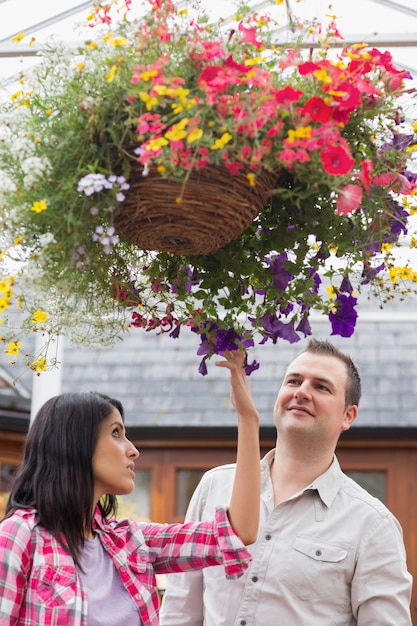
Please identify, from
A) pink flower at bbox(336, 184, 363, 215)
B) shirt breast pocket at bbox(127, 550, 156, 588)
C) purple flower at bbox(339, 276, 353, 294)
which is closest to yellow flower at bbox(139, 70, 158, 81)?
pink flower at bbox(336, 184, 363, 215)

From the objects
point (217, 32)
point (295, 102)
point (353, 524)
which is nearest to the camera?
point (295, 102)

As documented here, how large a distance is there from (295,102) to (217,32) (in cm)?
22

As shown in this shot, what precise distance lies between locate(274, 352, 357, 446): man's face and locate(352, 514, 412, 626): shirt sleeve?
28 cm

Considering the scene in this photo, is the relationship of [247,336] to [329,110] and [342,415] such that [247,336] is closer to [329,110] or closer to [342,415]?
[329,110]

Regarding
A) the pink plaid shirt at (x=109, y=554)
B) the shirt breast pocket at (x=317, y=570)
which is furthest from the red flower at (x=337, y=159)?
the shirt breast pocket at (x=317, y=570)

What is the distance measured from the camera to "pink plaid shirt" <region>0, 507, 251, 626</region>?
1811 mm

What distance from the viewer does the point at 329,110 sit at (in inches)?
63.3

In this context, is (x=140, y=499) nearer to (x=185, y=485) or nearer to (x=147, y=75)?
(x=185, y=485)

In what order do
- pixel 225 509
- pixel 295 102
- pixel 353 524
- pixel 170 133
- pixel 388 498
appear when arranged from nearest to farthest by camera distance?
pixel 170 133, pixel 295 102, pixel 225 509, pixel 353 524, pixel 388 498

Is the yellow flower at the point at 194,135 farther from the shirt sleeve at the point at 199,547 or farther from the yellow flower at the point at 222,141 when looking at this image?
the shirt sleeve at the point at 199,547

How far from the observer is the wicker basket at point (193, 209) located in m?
1.65

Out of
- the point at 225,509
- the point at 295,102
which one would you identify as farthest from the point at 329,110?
the point at 225,509

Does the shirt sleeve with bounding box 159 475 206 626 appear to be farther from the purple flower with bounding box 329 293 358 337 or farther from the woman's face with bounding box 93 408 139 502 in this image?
the purple flower with bounding box 329 293 358 337

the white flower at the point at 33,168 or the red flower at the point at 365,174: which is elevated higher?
the red flower at the point at 365,174
